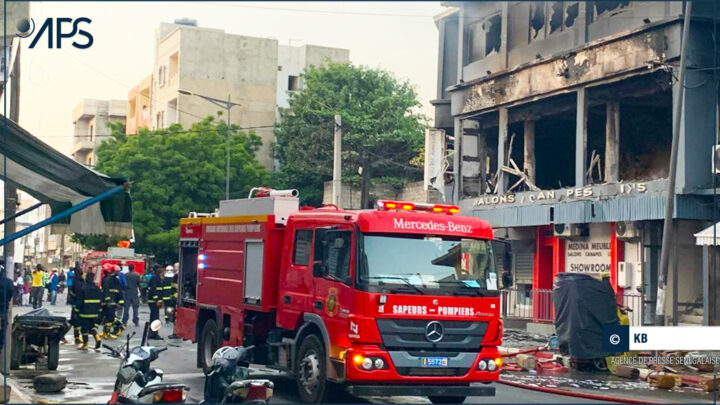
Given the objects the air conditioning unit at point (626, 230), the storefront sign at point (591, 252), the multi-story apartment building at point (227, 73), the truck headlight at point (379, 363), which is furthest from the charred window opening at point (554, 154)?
the multi-story apartment building at point (227, 73)

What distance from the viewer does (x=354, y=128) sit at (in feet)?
148

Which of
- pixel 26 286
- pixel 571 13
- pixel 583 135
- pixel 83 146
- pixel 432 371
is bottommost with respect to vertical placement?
pixel 26 286

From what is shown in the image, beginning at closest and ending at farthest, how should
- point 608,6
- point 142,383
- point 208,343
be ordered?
point 142,383 → point 208,343 → point 608,6

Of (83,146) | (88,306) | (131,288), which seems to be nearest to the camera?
(88,306)

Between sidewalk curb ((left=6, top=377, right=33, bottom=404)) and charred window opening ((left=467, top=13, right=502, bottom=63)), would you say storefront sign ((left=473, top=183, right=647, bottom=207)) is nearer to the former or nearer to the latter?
charred window opening ((left=467, top=13, right=502, bottom=63))

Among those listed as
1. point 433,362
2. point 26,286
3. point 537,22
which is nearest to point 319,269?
point 433,362

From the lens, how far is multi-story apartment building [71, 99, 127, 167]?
98.5 meters

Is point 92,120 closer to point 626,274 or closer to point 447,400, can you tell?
point 626,274

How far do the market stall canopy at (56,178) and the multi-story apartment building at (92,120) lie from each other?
277ft

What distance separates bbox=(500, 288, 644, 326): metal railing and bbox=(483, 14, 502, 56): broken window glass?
796 centimetres

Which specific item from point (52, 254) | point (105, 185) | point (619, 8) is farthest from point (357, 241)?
point (52, 254)

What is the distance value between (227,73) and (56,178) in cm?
5468

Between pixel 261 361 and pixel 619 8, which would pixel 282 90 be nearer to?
pixel 619 8

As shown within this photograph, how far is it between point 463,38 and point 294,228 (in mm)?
21507
